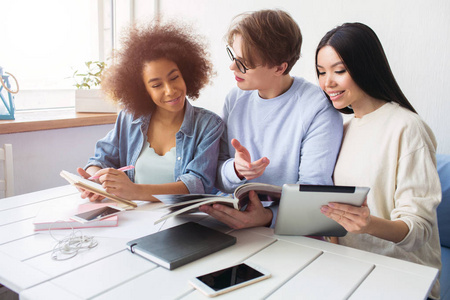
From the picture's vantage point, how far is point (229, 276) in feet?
2.87

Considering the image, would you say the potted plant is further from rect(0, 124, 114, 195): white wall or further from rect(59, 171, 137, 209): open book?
rect(59, 171, 137, 209): open book

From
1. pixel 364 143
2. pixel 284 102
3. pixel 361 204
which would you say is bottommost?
pixel 361 204

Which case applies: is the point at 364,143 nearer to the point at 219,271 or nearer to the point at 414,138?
the point at 414,138

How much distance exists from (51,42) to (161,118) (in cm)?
147

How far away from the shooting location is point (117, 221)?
120 cm

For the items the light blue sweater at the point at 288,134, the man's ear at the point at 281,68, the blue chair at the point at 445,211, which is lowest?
the blue chair at the point at 445,211

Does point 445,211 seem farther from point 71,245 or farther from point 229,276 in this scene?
point 71,245

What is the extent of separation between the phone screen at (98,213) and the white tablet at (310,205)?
508mm

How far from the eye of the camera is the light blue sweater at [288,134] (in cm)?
139

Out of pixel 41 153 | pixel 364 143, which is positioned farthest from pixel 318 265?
pixel 41 153

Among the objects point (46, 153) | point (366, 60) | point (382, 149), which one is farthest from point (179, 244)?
point (46, 153)

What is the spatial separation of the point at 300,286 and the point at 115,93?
116cm

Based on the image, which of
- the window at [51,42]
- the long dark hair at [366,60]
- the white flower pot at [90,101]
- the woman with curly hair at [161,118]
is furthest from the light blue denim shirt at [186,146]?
the window at [51,42]

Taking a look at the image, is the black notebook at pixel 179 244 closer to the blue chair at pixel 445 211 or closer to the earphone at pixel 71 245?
the earphone at pixel 71 245
